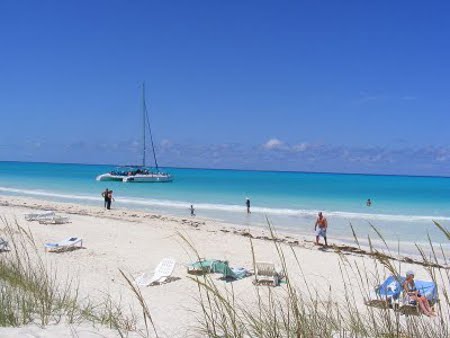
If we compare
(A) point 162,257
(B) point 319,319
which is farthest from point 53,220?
(B) point 319,319

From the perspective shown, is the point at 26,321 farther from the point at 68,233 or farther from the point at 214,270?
the point at 68,233

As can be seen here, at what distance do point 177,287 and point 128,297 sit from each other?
189 cm

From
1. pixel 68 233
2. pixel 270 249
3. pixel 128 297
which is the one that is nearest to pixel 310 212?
pixel 270 249

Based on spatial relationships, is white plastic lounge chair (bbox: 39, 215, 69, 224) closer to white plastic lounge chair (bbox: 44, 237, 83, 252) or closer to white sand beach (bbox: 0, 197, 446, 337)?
white sand beach (bbox: 0, 197, 446, 337)

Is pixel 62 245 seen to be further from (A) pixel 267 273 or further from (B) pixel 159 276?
(A) pixel 267 273

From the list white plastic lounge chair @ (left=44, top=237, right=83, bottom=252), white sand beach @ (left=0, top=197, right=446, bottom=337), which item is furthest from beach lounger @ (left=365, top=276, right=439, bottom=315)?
white plastic lounge chair @ (left=44, top=237, right=83, bottom=252)

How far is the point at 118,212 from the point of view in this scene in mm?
28406

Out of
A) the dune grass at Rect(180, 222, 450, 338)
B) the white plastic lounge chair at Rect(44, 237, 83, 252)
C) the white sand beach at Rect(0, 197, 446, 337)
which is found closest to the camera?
the dune grass at Rect(180, 222, 450, 338)

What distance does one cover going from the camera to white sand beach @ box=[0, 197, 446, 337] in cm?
694

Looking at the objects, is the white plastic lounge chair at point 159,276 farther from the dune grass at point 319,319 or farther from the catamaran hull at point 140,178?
the catamaran hull at point 140,178

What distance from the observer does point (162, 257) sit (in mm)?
14242

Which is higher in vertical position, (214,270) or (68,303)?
(68,303)

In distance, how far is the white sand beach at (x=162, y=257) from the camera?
6941 millimetres

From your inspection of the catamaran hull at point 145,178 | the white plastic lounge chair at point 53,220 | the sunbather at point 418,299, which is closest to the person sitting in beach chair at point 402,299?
the sunbather at point 418,299
